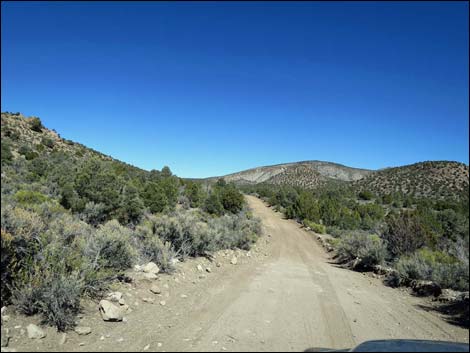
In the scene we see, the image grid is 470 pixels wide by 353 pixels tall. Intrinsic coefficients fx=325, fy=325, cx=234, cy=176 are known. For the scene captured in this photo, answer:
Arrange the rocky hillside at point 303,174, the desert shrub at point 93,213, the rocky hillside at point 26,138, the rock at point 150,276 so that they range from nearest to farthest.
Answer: the rocky hillside at point 26,138, the rock at point 150,276, the desert shrub at point 93,213, the rocky hillside at point 303,174

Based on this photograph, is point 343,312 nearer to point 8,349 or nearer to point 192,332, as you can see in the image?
point 192,332

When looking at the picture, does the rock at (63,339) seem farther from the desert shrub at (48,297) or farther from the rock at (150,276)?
the rock at (150,276)

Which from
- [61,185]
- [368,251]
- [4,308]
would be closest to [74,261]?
[4,308]

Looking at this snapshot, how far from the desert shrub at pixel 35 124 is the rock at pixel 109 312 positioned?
396cm

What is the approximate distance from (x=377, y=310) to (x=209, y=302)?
401 cm

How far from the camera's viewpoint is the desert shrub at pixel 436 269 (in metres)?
8.49

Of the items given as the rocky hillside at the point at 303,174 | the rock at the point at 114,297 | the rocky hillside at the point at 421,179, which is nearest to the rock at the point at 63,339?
the rock at the point at 114,297

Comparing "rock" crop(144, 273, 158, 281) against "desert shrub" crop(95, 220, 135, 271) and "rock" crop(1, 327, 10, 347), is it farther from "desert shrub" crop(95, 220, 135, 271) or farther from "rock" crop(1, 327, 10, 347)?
"rock" crop(1, 327, 10, 347)

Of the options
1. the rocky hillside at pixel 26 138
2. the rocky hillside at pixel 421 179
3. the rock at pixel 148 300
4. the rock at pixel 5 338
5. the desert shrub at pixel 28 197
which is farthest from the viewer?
the rocky hillside at pixel 421 179

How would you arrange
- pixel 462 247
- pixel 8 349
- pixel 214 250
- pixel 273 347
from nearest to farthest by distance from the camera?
pixel 8 349 < pixel 273 347 < pixel 462 247 < pixel 214 250

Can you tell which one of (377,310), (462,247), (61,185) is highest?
(61,185)

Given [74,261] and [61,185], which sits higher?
[61,185]

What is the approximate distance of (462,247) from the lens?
6.90 meters

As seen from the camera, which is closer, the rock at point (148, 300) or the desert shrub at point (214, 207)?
the rock at point (148, 300)
